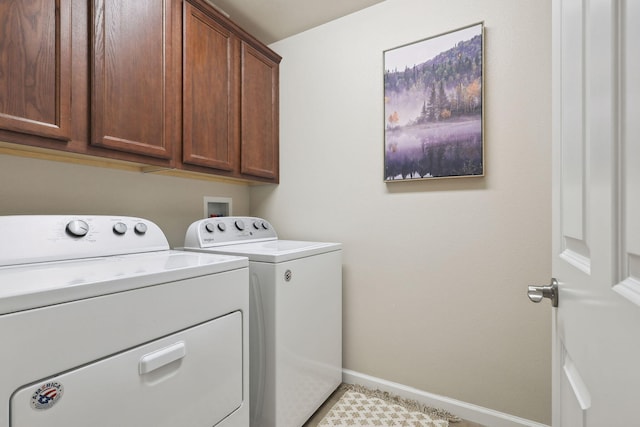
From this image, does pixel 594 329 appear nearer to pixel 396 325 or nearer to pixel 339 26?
pixel 396 325

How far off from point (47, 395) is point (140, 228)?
2.70 feet

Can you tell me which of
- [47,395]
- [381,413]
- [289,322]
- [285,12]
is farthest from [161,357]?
[285,12]

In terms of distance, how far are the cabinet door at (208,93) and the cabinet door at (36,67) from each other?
49 cm

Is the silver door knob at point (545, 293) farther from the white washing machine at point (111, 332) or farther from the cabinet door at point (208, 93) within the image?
the cabinet door at point (208, 93)

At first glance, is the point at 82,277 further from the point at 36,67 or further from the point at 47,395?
the point at 36,67

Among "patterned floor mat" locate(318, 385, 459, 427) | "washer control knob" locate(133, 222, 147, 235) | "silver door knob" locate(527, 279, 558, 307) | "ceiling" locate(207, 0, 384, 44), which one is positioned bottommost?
"patterned floor mat" locate(318, 385, 459, 427)

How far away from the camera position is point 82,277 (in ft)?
2.55

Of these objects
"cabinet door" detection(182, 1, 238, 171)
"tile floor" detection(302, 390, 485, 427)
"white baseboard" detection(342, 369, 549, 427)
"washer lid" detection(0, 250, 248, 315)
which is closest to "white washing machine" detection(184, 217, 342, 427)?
"tile floor" detection(302, 390, 485, 427)

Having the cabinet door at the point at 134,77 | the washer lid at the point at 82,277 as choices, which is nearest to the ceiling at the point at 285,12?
the cabinet door at the point at 134,77

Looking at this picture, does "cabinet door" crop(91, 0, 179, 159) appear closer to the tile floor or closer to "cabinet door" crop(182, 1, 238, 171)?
"cabinet door" crop(182, 1, 238, 171)

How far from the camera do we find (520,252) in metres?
1.45

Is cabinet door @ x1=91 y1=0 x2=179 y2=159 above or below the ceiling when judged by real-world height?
below

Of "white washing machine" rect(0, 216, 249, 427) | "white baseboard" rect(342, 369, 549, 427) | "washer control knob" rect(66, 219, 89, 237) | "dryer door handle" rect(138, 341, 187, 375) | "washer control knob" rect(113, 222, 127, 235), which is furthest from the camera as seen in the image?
"white baseboard" rect(342, 369, 549, 427)

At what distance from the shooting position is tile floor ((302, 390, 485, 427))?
1548 mm
